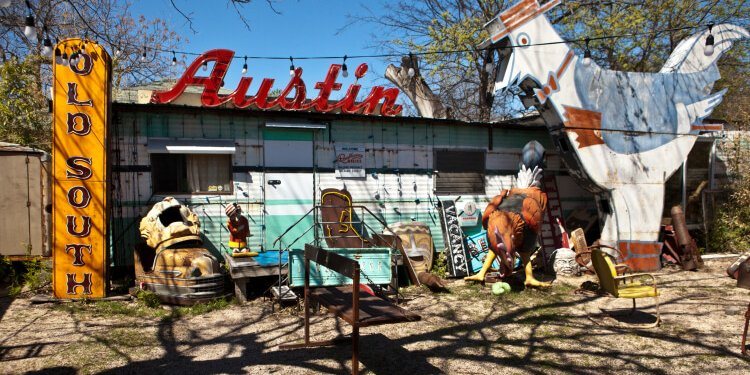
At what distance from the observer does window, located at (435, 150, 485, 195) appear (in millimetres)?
11469

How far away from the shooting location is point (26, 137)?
11.9 metres

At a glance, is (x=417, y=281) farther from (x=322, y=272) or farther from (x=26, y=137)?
(x=26, y=137)

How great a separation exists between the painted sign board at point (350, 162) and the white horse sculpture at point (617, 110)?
3200 millimetres

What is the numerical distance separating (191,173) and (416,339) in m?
5.64

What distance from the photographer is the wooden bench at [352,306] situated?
15.4ft

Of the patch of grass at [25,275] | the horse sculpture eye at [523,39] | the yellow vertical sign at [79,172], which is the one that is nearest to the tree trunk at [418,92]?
the horse sculpture eye at [523,39]

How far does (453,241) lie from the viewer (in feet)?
35.4

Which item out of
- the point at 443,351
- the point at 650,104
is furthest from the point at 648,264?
the point at 443,351

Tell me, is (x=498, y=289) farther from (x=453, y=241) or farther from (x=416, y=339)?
(x=416, y=339)

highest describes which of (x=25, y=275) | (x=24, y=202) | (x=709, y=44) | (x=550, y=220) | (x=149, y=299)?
(x=709, y=44)

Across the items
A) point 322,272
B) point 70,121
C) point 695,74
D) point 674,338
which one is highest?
point 695,74

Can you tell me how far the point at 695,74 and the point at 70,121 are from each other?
12.9m

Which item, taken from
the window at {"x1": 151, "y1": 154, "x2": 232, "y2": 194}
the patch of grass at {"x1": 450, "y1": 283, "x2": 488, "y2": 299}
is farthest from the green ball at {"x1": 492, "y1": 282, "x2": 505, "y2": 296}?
the window at {"x1": 151, "y1": 154, "x2": 232, "y2": 194}

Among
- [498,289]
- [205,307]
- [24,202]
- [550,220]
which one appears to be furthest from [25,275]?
[550,220]
